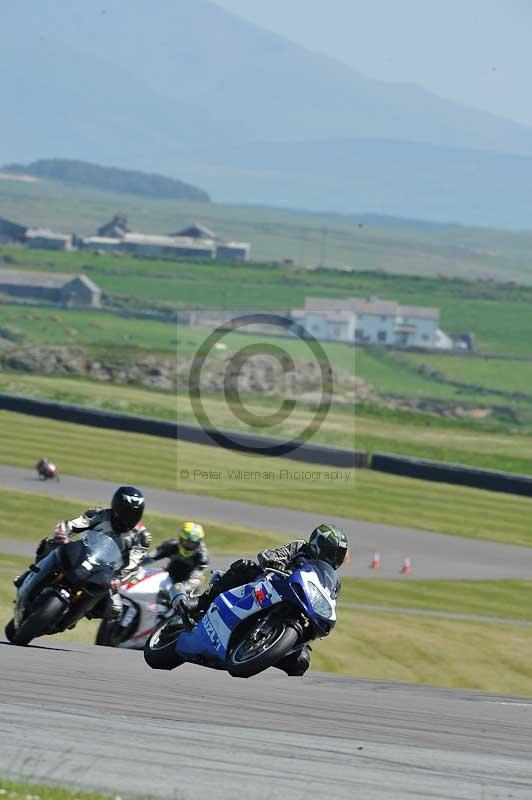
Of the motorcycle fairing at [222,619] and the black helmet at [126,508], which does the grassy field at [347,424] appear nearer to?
the black helmet at [126,508]

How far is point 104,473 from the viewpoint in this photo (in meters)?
41.7

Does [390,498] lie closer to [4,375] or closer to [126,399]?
[126,399]

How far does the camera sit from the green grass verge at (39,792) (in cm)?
652

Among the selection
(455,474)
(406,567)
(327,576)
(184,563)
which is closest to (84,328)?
(455,474)

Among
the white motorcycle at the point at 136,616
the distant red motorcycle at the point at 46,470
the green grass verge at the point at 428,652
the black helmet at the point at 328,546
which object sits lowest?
the distant red motorcycle at the point at 46,470

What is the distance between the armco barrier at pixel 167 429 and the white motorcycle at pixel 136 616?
103 ft

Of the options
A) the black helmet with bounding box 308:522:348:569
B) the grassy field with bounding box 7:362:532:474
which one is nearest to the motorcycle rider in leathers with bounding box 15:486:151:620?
the black helmet with bounding box 308:522:348:569

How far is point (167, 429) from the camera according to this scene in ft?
162

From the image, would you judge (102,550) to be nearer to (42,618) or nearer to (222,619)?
(42,618)

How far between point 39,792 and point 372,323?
148 meters

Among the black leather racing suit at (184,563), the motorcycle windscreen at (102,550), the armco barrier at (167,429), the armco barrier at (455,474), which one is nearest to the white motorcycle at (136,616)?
the black leather racing suit at (184,563)

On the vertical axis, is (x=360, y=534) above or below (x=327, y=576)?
below

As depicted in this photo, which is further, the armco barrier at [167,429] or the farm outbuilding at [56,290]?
the farm outbuilding at [56,290]

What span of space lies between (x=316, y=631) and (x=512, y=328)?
527 ft
